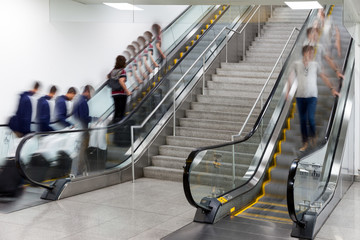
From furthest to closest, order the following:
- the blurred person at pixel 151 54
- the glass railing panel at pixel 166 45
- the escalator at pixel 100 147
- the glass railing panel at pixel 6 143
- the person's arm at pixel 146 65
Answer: the blurred person at pixel 151 54 → the person's arm at pixel 146 65 → the glass railing panel at pixel 166 45 → the glass railing panel at pixel 6 143 → the escalator at pixel 100 147

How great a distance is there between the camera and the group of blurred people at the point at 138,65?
32.8ft

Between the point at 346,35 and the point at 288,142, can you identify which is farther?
the point at 346,35

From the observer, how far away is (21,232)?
562 cm

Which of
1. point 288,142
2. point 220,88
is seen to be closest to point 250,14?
point 220,88

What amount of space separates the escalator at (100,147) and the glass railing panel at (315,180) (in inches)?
146

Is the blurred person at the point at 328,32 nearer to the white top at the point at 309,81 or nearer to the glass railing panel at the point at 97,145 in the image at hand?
the white top at the point at 309,81

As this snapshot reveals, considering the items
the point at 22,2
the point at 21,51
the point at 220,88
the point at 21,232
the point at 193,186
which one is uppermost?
the point at 22,2

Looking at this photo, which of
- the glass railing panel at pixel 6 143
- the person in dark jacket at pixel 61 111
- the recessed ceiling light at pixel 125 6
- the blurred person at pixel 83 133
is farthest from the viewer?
the person in dark jacket at pixel 61 111

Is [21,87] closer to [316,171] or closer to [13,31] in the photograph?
[13,31]

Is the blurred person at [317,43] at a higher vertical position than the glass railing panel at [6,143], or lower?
higher

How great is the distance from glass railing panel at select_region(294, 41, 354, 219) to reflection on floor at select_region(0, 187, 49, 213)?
3803mm

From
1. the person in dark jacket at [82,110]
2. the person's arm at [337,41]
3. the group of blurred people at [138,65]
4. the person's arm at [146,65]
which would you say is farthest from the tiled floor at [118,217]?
the person's arm at [146,65]

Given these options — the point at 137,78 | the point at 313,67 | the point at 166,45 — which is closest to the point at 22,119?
the point at 137,78

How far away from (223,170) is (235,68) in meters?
5.99
